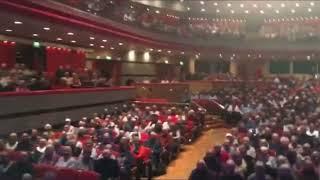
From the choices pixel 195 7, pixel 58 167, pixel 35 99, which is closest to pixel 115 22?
pixel 35 99

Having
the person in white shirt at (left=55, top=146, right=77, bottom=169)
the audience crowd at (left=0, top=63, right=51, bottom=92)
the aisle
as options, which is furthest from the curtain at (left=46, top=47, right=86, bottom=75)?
the person in white shirt at (left=55, top=146, right=77, bottom=169)

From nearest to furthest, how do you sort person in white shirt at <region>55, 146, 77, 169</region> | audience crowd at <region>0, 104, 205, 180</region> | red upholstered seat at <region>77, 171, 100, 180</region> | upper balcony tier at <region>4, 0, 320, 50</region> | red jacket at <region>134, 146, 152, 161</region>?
red upholstered seat at <region>77, 171, 100, 180</region>
audience crowd at <region>0, 104, 205, 180</region>
person in white shirt at <region>55, 146, 77, 169</region>
red jacket at <region>134, 146, 152, 161</region>
upper balcony tier at <region>4, 0, 320, 50</region>

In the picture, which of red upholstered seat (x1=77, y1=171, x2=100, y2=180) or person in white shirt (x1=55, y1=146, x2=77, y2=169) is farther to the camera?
person in white shirt (x1=55, y1=146, x2=77, y2=169)

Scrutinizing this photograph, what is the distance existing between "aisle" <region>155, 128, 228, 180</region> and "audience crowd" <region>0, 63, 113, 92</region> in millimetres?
5068

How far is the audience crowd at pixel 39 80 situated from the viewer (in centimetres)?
1643

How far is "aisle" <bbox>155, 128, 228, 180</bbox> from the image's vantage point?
53.3ft

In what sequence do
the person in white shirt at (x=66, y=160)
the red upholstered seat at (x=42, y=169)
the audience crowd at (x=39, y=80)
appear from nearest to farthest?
1. the red upholstered seat at (x=42, y=169)
2. the person in white shirt at (x=66, y=160)
3. the audience crowd at (x=39, y=80)

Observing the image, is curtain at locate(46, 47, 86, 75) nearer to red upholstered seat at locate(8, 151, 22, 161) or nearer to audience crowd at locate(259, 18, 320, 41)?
red upholstered seat at locate(8, 151, 22, 161)

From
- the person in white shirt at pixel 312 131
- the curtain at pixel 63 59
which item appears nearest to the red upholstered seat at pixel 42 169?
the person in white shirt at pixel 312 131

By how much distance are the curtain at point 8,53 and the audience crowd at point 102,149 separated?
18.3 feet

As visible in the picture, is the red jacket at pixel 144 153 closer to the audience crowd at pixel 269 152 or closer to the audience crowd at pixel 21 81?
the audience crowd at pixel 269 152

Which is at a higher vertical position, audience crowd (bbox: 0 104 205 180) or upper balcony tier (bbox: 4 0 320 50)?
upper balcony tier (bbox: 4 0 320 50)

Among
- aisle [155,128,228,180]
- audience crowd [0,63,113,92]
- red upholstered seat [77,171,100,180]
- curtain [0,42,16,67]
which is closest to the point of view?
red upholstered seat [77,171,100,180]

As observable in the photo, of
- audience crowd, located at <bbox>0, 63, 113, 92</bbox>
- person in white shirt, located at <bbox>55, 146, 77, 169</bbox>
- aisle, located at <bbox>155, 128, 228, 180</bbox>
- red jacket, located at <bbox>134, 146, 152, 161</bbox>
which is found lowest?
aisle, located at <bbox>155, 128, 228, 180</bbox>
